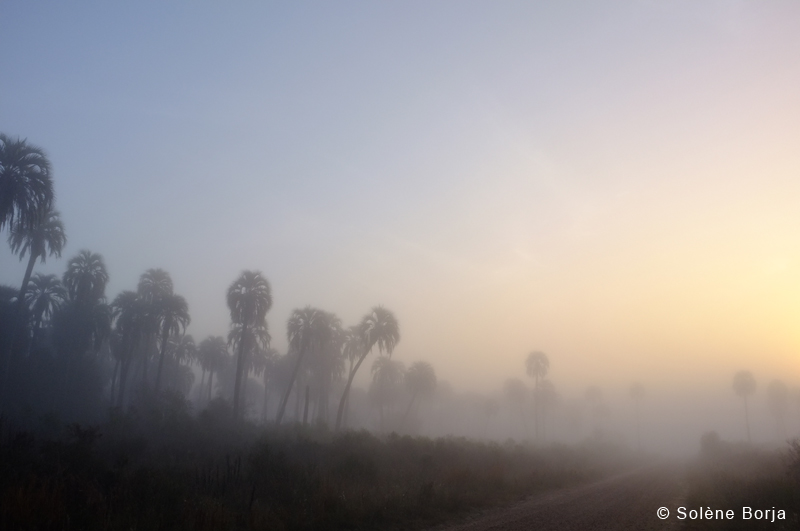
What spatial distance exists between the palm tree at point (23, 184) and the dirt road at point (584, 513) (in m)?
27.8

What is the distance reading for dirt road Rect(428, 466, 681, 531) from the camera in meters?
13.2

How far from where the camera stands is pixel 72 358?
147 ft

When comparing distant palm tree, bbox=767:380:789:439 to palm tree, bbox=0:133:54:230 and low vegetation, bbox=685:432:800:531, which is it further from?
palm tree, bbox=0:133:54:230

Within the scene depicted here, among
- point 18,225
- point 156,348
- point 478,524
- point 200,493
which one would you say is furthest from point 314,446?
point 156,348

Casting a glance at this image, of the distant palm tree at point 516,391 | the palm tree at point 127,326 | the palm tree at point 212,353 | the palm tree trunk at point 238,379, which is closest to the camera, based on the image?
the palm tree trunk at point 238,379

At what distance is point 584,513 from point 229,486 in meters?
11.7

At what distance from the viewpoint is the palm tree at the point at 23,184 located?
2595 cm

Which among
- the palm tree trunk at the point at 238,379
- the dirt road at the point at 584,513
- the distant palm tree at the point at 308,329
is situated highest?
the distant palm tree at the point at 308,329

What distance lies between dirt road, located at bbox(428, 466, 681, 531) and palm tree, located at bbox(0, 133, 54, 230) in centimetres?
2784

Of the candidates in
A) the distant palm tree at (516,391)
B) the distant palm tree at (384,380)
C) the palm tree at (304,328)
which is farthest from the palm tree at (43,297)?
the distant palm tree at (516,391)

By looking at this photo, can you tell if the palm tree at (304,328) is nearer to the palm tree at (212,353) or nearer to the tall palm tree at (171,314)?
the tall palm tree at (171,314)

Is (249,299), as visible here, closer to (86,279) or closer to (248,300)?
(248,300)

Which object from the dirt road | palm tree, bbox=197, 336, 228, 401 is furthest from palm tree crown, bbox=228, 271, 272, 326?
the dirt road

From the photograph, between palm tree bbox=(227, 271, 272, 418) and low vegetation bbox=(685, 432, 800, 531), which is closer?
low vegetation bbox=(685, 432, 800, 531)
